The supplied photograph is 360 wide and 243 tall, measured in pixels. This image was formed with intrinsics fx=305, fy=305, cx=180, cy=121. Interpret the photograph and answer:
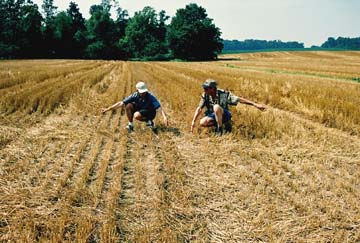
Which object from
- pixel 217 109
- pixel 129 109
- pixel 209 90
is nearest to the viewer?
pixel 209 90

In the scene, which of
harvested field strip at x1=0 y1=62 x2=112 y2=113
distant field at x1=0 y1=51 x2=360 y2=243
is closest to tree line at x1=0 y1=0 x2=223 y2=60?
harvested field strip at x1=0 y1=62 x2=112 y2=113

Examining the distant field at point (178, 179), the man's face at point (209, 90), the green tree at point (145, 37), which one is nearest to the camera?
the distant field at point (178, 179)

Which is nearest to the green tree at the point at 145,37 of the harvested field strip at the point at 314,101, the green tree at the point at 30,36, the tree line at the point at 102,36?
the tree line at the point at 102,36

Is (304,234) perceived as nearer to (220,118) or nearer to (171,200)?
(171,200)

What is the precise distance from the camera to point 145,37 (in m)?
78.8

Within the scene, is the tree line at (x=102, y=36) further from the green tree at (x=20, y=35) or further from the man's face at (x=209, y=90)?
the man's face at (x=209, y=90)

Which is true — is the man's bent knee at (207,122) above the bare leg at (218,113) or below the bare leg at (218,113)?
below

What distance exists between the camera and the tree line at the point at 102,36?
61062mm

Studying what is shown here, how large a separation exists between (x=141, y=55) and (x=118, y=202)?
7580 cm

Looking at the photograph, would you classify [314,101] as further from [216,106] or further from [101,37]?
[101,37]

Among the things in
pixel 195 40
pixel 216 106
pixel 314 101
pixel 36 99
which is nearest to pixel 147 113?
pixel 216 106

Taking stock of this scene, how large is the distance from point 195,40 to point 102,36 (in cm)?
2323

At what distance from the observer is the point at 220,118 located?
7000mm

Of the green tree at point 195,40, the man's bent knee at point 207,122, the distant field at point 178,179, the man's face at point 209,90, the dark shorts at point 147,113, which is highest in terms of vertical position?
the green tree at point 195,40
